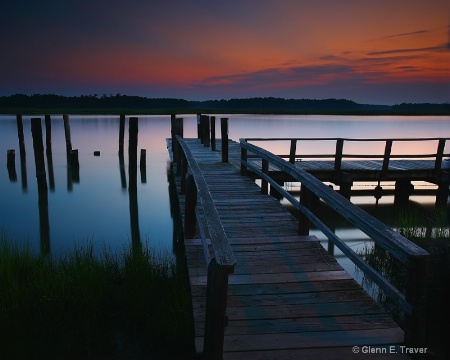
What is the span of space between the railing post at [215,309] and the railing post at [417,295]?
1.17 metres

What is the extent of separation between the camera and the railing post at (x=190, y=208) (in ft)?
16.3

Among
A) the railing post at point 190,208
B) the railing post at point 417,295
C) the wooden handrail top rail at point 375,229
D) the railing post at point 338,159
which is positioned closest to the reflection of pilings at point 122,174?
the railing post at point 338,159

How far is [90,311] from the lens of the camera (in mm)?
4453

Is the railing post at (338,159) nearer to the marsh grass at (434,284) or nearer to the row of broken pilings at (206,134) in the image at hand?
the row of broken pilings at (206,134)

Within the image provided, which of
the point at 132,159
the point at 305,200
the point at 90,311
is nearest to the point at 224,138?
the point at 132,159

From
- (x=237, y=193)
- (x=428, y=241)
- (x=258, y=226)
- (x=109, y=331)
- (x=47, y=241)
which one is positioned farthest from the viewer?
(x=47, y=241)

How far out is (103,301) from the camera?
185 inches

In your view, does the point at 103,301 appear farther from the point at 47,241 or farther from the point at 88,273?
the point at 47,241

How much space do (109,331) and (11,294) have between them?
125cm

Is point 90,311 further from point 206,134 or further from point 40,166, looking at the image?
point 206,134

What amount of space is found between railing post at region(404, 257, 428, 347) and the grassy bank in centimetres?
204

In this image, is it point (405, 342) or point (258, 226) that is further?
point (258, 226)

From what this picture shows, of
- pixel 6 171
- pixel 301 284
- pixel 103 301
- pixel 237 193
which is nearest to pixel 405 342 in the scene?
pixel 301 284

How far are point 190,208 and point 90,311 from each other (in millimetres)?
1719
